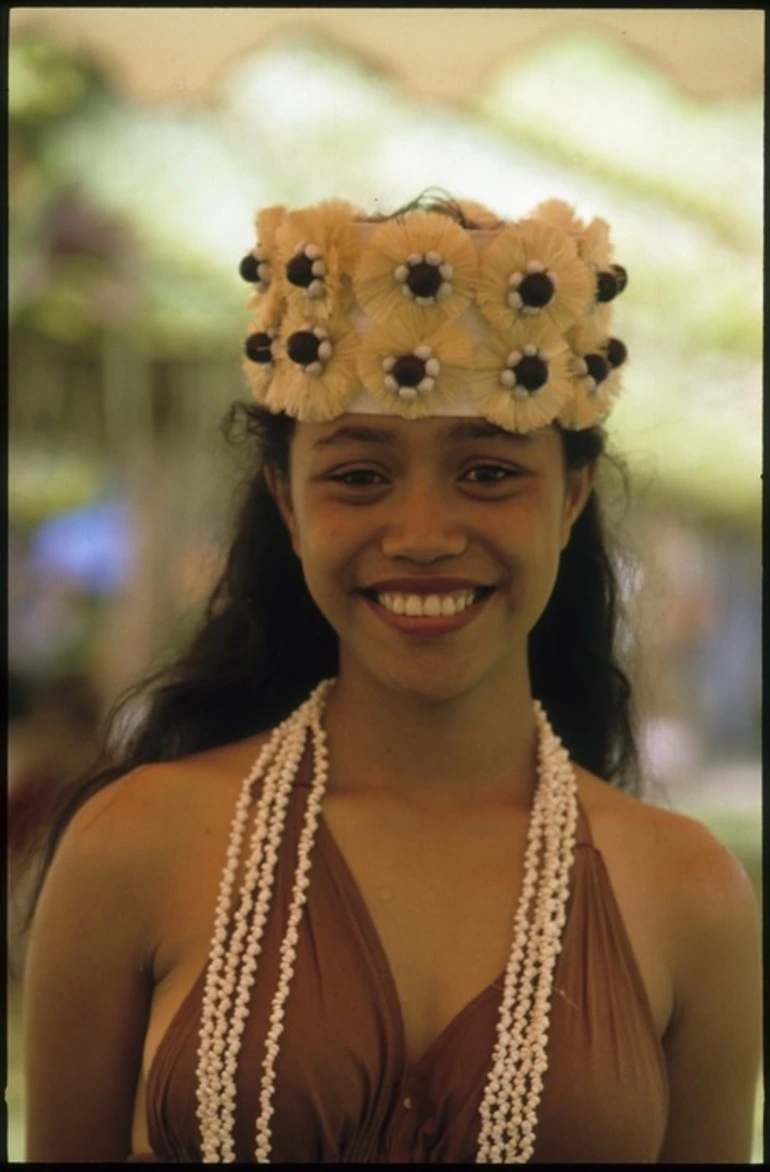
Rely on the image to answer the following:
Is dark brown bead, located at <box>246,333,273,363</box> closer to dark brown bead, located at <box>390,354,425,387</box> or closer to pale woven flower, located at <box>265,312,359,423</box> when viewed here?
pale woven flower, located at <box>265,312,359,423</box>

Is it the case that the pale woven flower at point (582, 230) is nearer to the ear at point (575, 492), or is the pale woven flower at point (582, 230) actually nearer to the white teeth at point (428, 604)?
the ear at point (575, 492)

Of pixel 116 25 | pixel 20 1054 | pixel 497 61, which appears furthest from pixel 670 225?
pixel 20 1054

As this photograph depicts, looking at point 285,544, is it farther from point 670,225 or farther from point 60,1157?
Answer: point 60,1157

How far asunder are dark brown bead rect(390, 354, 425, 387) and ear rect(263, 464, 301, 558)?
0.25 m

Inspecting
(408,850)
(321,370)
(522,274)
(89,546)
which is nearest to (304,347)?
(321,370)

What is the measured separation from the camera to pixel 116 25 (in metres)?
1.87

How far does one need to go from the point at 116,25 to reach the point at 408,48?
36 cm

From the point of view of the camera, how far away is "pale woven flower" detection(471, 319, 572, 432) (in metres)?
1.61

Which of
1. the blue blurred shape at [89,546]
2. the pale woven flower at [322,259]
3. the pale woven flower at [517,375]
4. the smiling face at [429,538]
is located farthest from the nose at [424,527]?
the blue blurred shape at [89,546]

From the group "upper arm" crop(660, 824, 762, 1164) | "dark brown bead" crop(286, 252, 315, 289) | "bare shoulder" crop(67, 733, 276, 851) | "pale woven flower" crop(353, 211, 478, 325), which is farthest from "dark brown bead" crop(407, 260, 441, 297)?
"upper arm" crop(660, 824, 762, 1164)

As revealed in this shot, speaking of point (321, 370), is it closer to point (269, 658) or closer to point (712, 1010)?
point (269, 658)

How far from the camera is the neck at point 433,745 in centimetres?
175

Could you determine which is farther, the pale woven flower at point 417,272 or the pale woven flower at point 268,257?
the pale woven flower at point 268,257

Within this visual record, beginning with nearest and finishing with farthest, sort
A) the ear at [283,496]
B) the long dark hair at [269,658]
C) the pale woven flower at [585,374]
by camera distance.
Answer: the pale woven flower at [585,374], the ear at [283,496], the long dark hair at [269,658]
